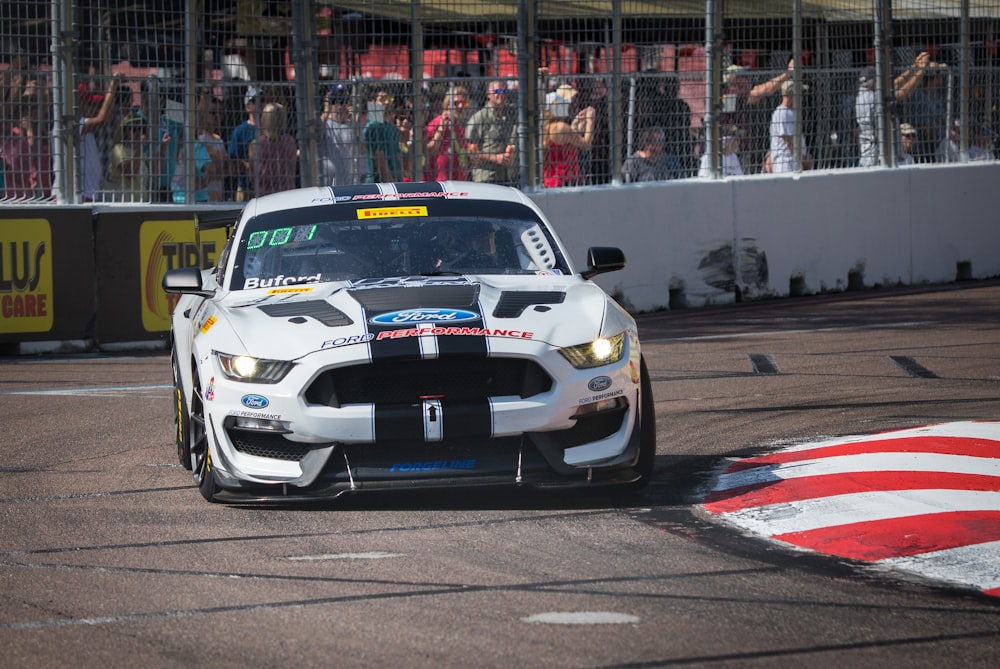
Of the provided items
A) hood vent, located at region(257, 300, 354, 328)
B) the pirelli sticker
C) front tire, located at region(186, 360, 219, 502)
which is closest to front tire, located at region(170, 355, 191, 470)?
front tire, located at region(186, 360, 219, 502)

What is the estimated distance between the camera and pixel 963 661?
4.20 meters

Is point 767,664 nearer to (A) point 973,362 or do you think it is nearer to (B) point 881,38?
(A) point 973,362

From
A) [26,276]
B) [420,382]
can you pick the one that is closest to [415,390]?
[420,382]

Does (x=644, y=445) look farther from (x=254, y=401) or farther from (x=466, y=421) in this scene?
(x=254, y=401)

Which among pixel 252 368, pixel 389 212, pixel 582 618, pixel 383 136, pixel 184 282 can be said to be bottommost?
pixel 582 618

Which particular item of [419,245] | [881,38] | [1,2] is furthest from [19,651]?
[881,38]

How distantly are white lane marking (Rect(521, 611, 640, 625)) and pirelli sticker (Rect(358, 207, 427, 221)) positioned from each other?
11.2ft

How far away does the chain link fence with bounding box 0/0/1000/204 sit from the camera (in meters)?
13.3

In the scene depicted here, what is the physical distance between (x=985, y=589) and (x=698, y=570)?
36.9 inches

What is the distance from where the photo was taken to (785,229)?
16328mm

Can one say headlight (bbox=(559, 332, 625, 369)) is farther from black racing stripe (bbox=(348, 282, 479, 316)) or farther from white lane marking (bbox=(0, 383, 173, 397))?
white lane marking (bbox=(0, 383, 173, 397))

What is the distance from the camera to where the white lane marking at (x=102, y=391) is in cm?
1076

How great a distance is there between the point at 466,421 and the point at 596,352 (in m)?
0.68

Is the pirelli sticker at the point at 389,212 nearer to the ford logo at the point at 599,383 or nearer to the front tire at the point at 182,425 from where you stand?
the front tire at the point at 182,425
